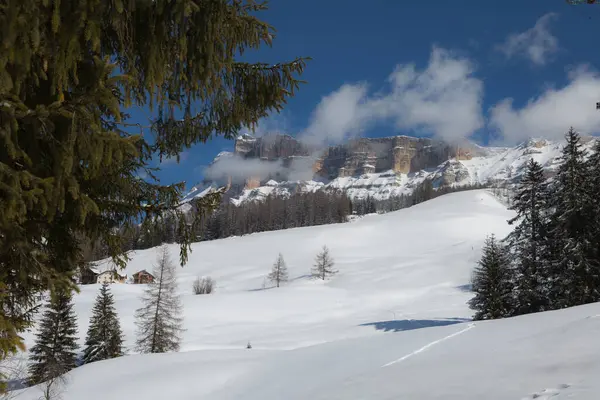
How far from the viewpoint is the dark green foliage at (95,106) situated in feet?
8.39

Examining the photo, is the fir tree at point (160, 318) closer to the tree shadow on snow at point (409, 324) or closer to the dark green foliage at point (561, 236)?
the tree shadow on snow at point (409, 324)

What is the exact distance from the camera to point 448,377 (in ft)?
20.8

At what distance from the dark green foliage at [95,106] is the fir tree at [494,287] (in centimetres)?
2259

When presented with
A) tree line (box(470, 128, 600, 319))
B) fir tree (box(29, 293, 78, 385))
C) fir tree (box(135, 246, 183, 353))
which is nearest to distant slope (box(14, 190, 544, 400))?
fir tree (box(135, 246, 183, 353))

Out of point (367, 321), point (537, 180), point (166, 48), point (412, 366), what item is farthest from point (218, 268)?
point (166, 48)

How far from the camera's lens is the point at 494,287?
79.0ft

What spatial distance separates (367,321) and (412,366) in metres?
28.5

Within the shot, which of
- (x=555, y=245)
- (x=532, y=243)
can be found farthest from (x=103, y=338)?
(x=555, y=245)

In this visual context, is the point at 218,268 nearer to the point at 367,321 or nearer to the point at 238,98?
the point at 367,321

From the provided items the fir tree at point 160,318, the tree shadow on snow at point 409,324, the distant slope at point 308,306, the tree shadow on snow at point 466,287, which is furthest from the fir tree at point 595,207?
the tree shadow on snow at point 466,287

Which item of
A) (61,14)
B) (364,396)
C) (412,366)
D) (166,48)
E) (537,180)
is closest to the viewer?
(61,14)

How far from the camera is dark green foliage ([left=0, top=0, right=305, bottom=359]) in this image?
2557mm

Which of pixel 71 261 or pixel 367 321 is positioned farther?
pixel 367 321

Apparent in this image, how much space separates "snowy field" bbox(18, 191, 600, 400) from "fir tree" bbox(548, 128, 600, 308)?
18.5 ft
